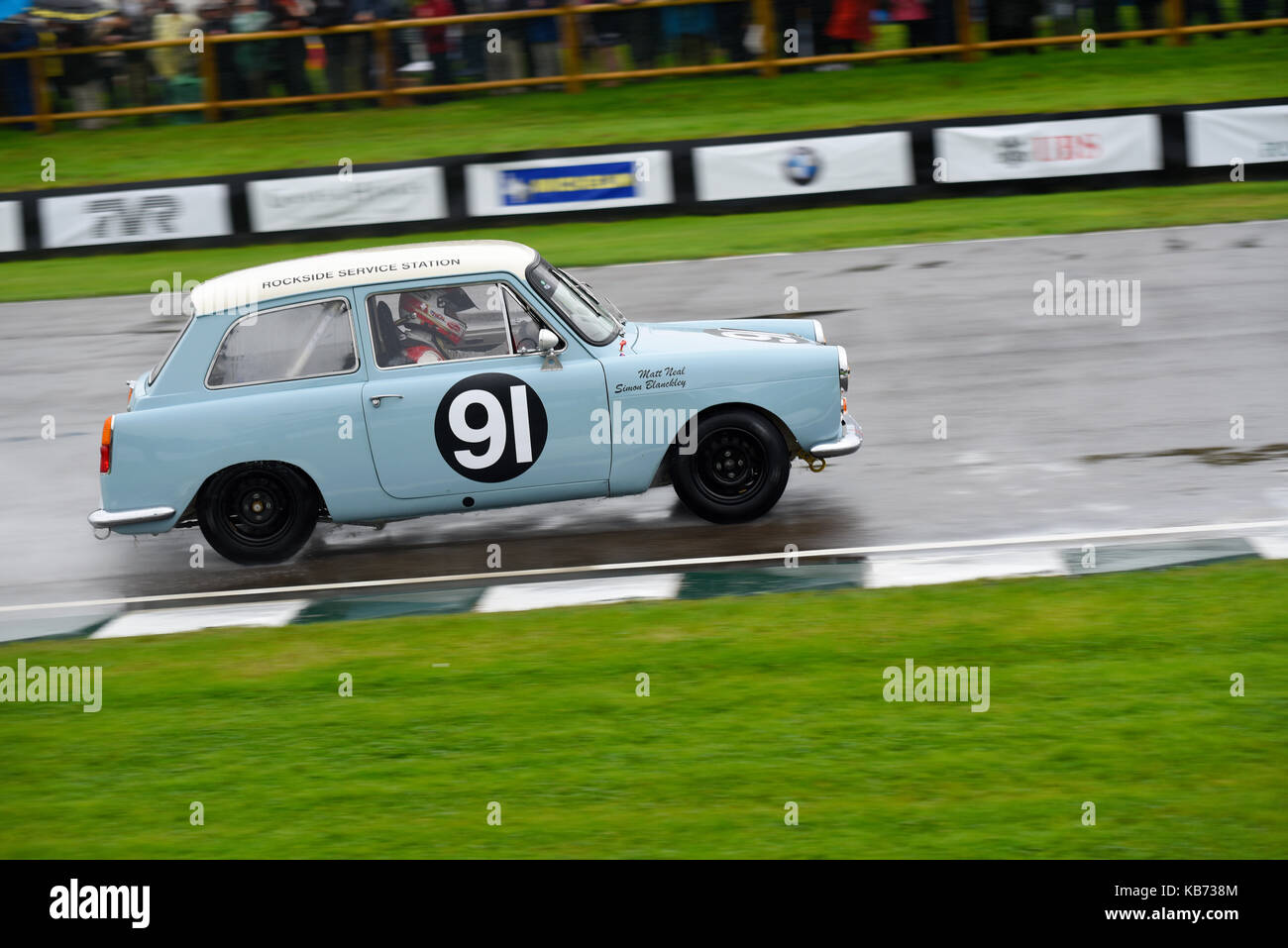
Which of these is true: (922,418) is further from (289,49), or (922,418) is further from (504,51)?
(289,49)

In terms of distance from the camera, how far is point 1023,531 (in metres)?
8.93

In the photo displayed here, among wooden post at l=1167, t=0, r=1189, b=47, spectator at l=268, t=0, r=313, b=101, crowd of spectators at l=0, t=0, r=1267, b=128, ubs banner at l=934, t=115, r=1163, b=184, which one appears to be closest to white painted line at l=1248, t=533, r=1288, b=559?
ubs banner at l=934, t=115, r=1163, b=184

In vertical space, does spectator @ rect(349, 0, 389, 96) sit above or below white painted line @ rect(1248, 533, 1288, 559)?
above

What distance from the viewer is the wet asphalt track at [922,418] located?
9.27 m

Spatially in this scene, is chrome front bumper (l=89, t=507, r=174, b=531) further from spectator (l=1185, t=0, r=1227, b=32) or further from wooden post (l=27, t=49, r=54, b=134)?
spectator (l=1185, t=0, r=1227, b=32)

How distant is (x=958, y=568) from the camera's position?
841cm

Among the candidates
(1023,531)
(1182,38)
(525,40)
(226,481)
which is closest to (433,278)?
(226,481)

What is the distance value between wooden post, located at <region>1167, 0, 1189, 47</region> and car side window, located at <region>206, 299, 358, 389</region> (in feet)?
64.8

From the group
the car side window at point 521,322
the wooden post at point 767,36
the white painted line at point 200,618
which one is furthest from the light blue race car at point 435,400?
the wooden post at point 767,36

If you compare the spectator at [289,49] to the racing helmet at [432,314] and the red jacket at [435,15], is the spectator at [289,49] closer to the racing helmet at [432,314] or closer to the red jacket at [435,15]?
the red jacket at [435,15]

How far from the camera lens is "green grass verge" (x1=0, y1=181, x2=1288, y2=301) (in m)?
17.1

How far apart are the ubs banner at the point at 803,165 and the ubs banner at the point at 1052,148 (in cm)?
60

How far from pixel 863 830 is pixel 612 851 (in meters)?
0.94

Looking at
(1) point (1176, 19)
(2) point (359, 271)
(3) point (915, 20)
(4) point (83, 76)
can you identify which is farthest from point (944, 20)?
(2) point (359, 271)
